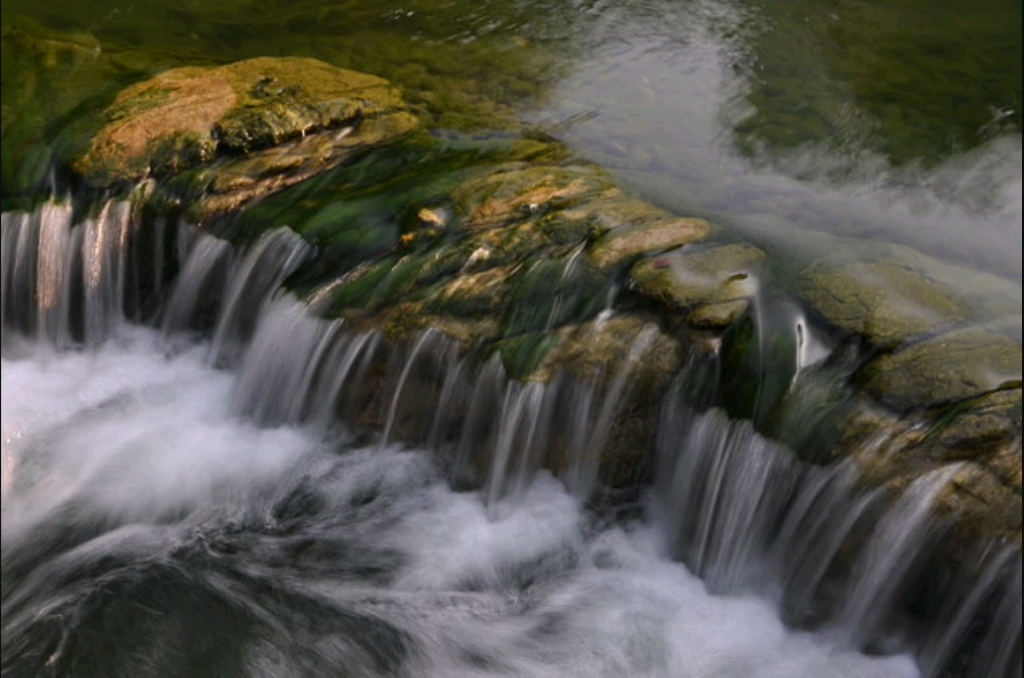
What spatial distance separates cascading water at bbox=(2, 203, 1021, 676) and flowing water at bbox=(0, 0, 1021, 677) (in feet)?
0.06

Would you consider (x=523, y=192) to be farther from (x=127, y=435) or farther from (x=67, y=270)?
(x=67, y=270)

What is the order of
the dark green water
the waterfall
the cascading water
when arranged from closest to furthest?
1. the cascading water
2. the dark green water
3. the waterfall

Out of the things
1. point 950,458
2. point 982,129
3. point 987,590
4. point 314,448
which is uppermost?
point 982,129

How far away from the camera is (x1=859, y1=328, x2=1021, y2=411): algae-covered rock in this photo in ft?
19.3

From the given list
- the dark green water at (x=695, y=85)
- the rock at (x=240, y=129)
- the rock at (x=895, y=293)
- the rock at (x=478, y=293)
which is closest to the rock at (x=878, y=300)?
the rock at (x=895, y=293)

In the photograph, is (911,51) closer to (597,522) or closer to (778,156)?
(778,156)

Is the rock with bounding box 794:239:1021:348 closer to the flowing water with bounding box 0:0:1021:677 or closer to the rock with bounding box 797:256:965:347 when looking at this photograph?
the rock with bounding box 797:256:965:347

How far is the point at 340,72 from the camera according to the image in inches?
362

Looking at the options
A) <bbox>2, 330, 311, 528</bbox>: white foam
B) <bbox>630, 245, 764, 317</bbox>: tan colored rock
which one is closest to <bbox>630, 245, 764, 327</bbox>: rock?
<bbox>630, 245, 764, 317</bbox>: tan colored rock

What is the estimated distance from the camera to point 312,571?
21.9 feet

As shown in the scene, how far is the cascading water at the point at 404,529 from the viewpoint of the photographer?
20.0ft

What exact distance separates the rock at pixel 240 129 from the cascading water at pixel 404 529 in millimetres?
572

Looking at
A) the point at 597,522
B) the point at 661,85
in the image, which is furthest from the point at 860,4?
the point at 597,522

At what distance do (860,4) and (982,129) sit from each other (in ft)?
6.41
